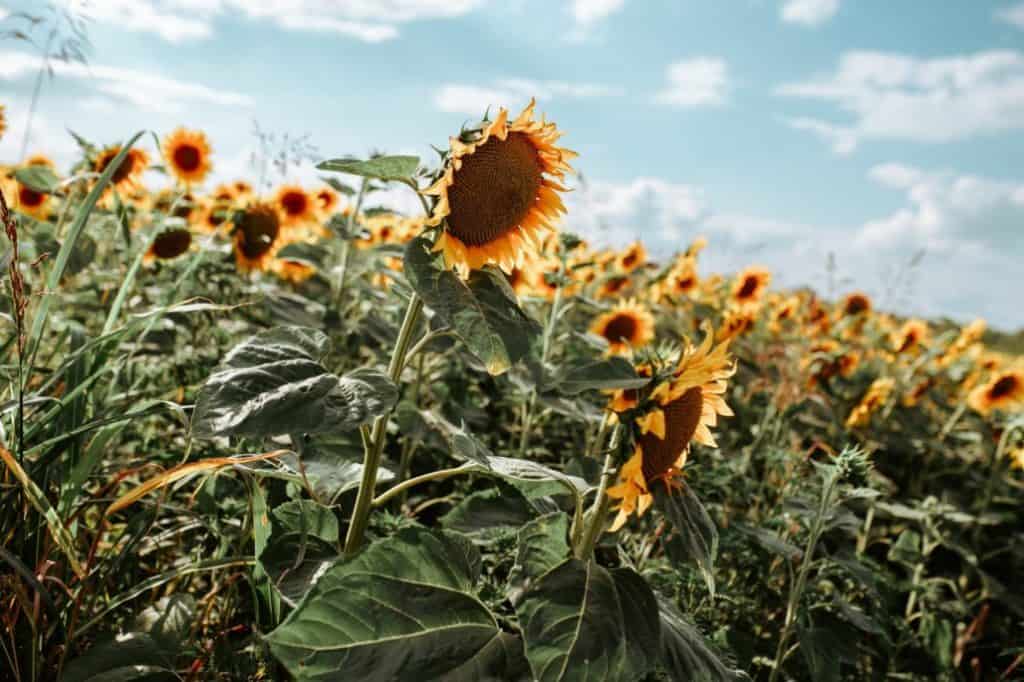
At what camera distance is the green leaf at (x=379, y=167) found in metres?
1.03

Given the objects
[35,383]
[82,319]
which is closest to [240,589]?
[35,383]

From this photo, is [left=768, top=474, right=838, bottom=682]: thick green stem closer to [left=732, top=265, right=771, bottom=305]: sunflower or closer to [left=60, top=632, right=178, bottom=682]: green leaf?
[left=60, top=632, right=178, bottom=682]: green leaf

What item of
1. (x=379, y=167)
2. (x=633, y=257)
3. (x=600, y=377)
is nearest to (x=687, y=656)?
(x=600, y=377)

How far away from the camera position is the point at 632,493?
1.06m

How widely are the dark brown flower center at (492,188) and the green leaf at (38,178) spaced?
192 centimetres

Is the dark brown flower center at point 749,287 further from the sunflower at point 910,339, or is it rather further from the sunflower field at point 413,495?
the sunflower field at point 413,495

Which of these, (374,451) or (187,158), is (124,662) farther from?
(187,158)

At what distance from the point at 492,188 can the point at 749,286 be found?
3742 millimetres

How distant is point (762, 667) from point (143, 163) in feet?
11.0

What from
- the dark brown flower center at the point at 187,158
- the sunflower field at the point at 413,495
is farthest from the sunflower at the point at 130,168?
the dark brown flower center at the point at 187,158

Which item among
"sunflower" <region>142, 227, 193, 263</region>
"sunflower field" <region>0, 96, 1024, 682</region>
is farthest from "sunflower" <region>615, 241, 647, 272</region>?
"sunflower" <region>142, 227, 193, 263</region>

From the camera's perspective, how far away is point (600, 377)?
1.09m

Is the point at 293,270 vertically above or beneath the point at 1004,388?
beneath

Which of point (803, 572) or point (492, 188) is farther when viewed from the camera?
point (803, 572)
